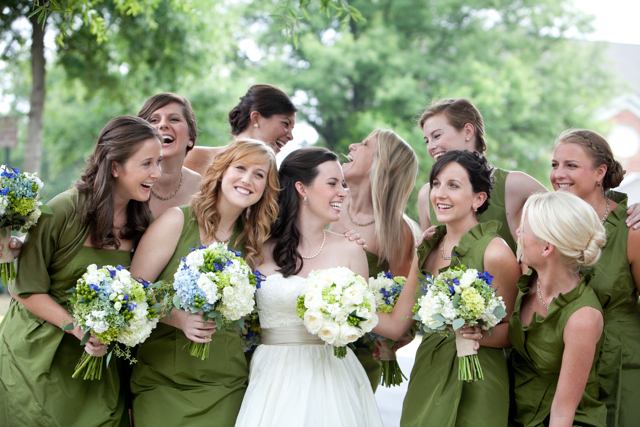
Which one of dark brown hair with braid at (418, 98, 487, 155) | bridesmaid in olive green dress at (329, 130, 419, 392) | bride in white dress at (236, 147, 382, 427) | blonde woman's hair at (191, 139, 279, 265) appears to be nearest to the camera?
bride in white dress at (236, 147, 382, 427)

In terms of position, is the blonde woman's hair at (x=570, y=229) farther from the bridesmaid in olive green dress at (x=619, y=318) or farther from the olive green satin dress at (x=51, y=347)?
the olive green satin dress at (x=51, y=347)

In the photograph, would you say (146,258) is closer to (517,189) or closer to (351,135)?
(517,189)

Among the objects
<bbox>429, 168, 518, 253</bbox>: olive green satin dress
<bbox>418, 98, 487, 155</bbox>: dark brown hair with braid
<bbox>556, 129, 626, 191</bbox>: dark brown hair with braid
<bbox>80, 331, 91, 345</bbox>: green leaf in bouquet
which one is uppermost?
<bbox>418, 98, 487, 155</bbox>: dark brown hair with braid

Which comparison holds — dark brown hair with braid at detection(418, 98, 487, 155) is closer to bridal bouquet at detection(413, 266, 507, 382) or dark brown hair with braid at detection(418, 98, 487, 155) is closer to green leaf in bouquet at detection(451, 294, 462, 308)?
bridal bouquet at detection(413, 266, 507, 382)

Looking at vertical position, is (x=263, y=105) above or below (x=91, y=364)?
above

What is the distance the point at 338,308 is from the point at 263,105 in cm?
317

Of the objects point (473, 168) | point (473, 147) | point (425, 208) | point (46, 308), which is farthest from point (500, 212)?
point (46, 308)

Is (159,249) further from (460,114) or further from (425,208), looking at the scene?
(460,114)

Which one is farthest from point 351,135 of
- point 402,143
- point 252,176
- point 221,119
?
point 252,176

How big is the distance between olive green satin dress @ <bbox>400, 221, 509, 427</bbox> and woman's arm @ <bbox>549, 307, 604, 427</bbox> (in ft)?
1.45

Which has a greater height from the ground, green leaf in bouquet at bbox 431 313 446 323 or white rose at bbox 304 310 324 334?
green leaf in bouquet at bbox 431 313 446 323

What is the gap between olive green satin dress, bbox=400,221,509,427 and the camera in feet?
12.8

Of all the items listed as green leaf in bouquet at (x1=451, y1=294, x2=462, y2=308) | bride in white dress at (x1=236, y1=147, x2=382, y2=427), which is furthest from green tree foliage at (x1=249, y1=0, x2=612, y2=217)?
green leaf in bouquet at (x1=451, y1=294, x2=462, y2=308)

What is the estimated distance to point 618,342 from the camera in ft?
13.5
